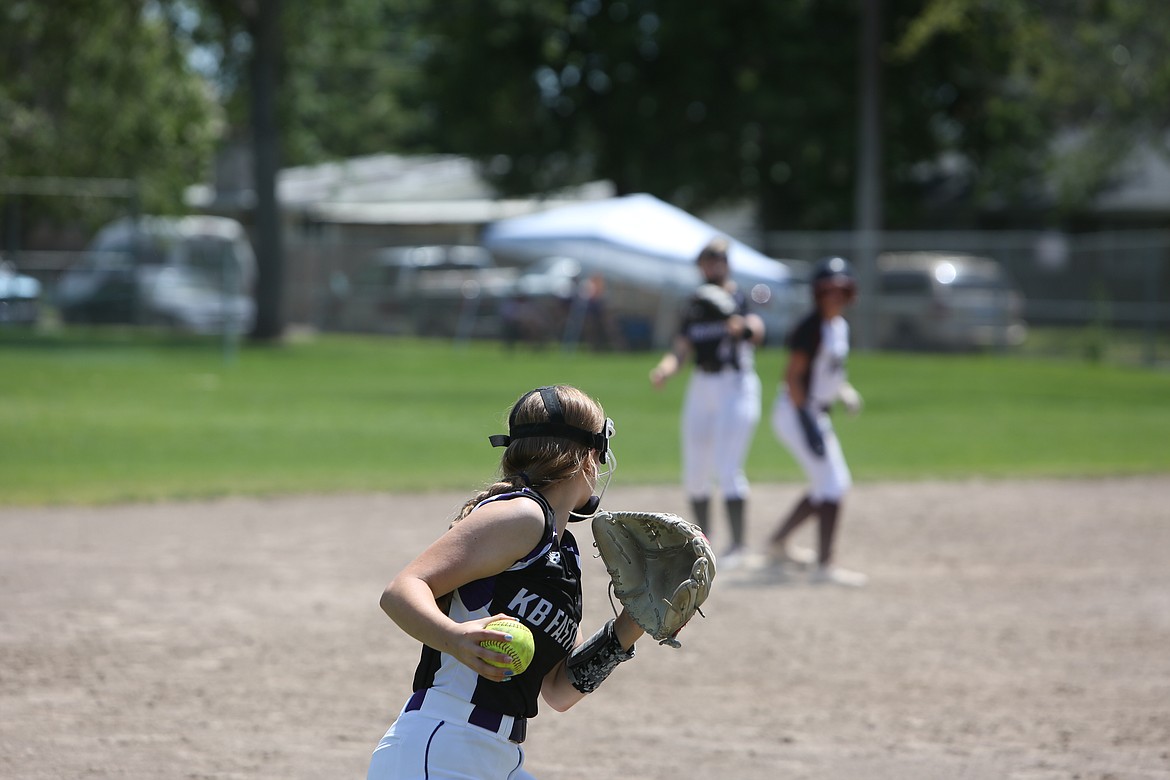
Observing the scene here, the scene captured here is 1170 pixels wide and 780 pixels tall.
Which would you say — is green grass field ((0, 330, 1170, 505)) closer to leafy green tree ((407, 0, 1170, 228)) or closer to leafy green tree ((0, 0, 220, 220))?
leafy green tree ((0, 0, 220, 220))

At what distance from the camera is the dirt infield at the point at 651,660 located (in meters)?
5.58

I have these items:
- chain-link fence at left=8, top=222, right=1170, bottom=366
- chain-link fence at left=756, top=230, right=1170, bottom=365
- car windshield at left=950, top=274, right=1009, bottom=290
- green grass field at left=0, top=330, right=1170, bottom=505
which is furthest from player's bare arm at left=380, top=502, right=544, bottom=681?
car windshield at left=950, top=274, right=1009, bottom=290

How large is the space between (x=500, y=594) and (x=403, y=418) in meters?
15.9

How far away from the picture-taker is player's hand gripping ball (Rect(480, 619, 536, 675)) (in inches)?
123

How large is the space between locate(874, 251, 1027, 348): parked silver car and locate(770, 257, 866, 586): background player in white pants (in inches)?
954

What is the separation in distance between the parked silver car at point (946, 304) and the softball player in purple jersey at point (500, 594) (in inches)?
1203

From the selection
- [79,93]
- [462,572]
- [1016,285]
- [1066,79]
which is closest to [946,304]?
[1016,285]

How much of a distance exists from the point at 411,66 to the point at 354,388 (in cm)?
4663

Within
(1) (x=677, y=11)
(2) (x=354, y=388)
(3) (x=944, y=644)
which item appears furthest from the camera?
(1) (x=677, y=11)

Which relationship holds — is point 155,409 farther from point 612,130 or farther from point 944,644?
point 612,130

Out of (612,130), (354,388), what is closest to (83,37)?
(354,388)

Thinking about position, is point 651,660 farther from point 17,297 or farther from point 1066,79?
point 1066,79

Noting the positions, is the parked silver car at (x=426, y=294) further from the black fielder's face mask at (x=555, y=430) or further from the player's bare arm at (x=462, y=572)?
the player's bare arm at (x=462, y=572)

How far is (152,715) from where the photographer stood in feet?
19.6
